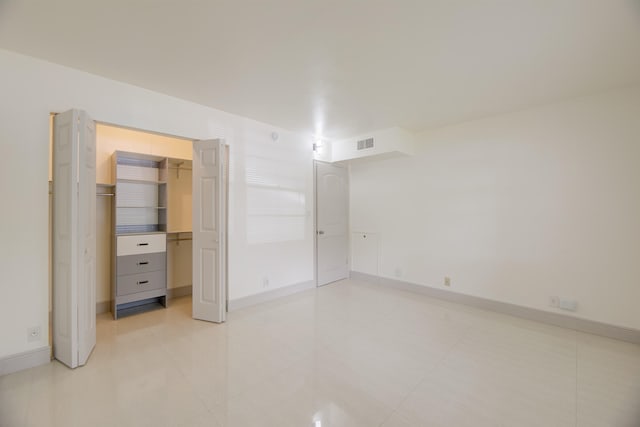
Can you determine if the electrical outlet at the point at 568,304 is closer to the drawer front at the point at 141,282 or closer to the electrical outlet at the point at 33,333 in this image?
the drawer front at the point at 141,282

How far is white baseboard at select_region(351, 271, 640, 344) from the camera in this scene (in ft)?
9.11

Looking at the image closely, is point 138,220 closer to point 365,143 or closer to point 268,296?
point 268,296

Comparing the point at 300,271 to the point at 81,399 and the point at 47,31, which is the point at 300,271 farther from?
the point at 47,31

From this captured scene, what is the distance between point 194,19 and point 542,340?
4.18 metres

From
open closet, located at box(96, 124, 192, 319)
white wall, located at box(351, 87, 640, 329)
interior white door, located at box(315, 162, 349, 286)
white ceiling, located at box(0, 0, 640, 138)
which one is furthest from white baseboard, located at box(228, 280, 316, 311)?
white ceiling, located at box(0, 0, 640, 138)

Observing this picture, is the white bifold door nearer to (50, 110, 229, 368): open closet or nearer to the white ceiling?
(50, 110, 229, 368): open closet

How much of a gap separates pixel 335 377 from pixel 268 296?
202cm

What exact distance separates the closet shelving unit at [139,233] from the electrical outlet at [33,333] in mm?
946

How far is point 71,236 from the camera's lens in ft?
7.25

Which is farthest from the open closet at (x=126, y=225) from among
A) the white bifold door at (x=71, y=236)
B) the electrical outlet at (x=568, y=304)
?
the electrical outlet at (x=568, y=304)

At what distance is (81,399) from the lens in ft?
6.08

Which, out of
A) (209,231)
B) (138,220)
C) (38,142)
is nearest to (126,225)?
(138,220)

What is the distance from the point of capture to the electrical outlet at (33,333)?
225cm

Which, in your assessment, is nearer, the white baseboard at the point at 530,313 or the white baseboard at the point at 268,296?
the white baseboard at the point at 530,313
